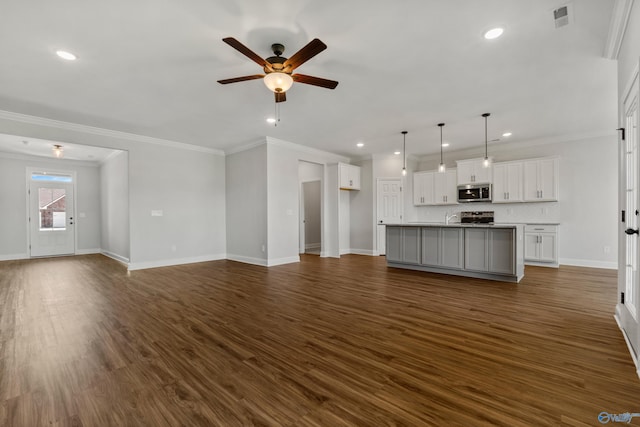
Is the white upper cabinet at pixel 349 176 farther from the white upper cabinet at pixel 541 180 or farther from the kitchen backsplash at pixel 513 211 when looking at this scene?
the white upper cabinet at pixel 541 180

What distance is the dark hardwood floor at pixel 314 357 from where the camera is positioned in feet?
5.34

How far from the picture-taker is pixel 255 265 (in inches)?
256

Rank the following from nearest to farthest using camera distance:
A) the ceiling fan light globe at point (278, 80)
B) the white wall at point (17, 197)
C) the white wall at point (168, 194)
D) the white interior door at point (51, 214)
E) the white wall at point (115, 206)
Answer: the ceiling fan light globe at point (278, 80) → the white wall at point (168, 194) → the white wall at point (115, 206) → the white wall at point (17, 197) → the white interior door at point (51, 214)

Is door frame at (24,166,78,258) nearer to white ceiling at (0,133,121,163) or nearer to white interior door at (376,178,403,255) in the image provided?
white ceiling at (0,133,121,163)

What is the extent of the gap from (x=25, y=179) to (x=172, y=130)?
18.1 ft

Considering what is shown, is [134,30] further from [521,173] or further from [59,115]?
[521,173]

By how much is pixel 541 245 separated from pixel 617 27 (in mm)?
4729

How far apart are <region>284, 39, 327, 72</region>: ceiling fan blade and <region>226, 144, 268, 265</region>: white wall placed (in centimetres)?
368

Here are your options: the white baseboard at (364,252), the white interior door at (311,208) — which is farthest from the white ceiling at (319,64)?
the white interior door at (311,208)

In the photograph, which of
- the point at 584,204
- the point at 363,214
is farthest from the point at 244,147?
the point at 584,204

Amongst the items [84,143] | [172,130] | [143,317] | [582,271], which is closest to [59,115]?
[84,143]

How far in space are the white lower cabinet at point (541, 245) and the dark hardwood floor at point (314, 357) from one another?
5.41ft

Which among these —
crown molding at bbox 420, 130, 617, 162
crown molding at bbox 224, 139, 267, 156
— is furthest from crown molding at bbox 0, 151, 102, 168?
crown molding at bbox 420, 130, 617, 162

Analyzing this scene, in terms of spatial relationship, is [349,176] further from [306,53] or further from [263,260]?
[306,53]
